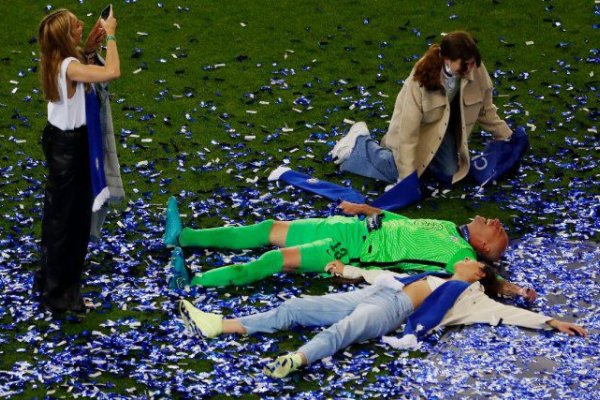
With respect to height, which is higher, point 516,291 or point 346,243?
point 346,243

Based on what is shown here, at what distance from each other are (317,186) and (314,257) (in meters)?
1.36

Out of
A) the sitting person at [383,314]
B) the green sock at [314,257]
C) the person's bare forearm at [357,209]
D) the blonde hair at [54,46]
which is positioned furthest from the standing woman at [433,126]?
the blonde hair at [54,46]

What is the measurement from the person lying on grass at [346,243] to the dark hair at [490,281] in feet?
0.16

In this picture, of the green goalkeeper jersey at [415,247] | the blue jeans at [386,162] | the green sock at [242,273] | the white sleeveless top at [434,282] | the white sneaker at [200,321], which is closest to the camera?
the white sneaker at [200,321]

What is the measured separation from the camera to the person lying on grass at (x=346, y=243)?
834 cm

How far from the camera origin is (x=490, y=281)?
8.20 meters

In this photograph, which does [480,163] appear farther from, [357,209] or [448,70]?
[357,209]

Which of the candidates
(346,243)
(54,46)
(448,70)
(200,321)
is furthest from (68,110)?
(448,70)

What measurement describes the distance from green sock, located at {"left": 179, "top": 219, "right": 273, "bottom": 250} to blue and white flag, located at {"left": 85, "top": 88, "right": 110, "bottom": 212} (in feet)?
3.39

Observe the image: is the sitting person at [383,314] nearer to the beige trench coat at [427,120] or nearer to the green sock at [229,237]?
the green sock at [229,237]

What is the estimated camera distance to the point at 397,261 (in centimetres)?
848

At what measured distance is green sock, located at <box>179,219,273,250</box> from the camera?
28.8 feet

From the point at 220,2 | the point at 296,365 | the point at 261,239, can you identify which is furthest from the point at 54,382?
the point at 220,2

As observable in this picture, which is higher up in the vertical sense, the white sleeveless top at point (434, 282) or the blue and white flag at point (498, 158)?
the blue and white flag at point (498, 158)
